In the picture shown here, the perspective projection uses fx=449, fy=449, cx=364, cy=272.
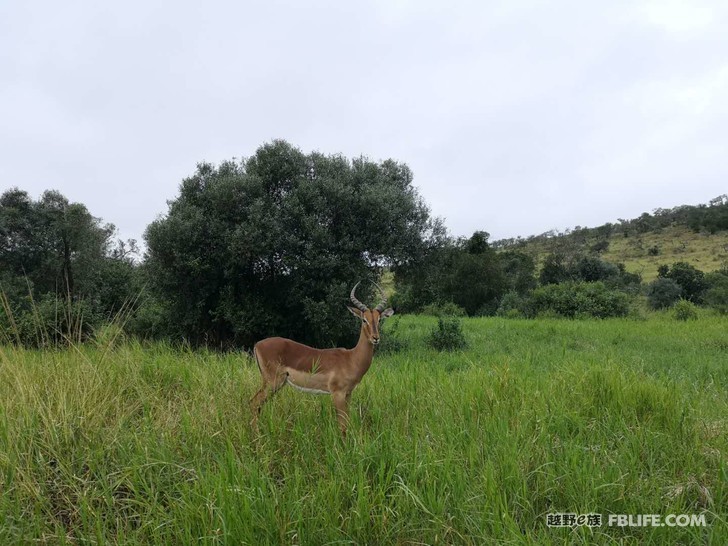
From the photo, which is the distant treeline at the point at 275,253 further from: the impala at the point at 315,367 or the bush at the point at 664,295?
the bush at the point at 664,295

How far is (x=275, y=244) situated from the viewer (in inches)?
434

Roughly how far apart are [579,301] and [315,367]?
2119 cm

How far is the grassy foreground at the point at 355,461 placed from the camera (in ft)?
9.77

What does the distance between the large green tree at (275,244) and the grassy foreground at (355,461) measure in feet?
18.3

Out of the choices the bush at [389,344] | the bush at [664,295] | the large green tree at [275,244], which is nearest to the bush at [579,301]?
the bush at [664,295]

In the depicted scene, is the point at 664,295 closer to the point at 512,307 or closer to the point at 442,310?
the point at 512,307

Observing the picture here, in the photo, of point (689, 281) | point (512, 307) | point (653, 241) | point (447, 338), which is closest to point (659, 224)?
point (653, 241)

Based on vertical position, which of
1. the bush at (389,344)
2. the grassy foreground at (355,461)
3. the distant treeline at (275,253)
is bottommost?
the bush at (389,344)

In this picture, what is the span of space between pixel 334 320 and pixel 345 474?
753 centimetres

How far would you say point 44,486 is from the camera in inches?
135

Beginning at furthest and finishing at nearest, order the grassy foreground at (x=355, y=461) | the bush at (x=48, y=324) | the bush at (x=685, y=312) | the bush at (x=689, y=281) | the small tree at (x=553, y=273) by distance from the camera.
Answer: the small tree at (x=553, y=273)
the bush at (x=689, y=281)
the bush at (x=685, y=312)
the bush at (x=48, y=324)
the grassy foreground at (x=355, y=461)

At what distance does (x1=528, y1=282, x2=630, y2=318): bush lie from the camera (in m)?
21.9

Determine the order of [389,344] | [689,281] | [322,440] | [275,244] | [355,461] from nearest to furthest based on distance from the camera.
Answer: [355,461], [322,440], [275,244], [389,344], [689,281]

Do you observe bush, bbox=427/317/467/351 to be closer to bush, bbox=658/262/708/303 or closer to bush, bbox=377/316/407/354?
bush, bbox=377/316/407/354
